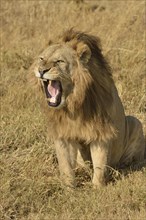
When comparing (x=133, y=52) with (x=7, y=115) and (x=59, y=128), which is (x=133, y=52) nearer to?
(x=7, y=115)

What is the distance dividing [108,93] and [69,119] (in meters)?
0.38

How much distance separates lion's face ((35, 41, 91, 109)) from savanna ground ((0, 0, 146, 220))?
701 millimetres

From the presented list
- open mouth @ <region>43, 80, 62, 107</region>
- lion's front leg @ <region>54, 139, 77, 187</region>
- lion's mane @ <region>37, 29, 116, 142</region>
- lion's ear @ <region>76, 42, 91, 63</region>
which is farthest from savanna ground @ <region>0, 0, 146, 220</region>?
lion's ear @ <region>76, 42, 91, 63</region>

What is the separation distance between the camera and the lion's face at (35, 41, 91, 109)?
4.39 meters

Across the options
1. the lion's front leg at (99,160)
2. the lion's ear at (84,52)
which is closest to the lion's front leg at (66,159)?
the lion's front leg at (99,160)

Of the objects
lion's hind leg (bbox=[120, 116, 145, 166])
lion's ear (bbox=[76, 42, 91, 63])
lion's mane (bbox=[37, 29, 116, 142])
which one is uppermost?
lion's ear (bbox=[76, 42, 91, 63])

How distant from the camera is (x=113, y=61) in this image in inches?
322

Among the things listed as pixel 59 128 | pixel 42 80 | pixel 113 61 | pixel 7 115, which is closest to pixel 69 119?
pixel 59 128

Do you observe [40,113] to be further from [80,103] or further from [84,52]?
[84,52]

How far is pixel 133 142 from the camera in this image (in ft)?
18.5

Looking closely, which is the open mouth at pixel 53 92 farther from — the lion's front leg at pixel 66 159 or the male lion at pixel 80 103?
the lion's front leg at pixel 66 159

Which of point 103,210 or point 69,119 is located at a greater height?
point 69,119

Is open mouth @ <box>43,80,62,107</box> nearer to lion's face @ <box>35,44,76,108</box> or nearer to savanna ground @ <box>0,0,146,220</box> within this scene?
lion's face @ <box>35,44,76,108</box>

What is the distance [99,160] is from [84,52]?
929 millimetres
